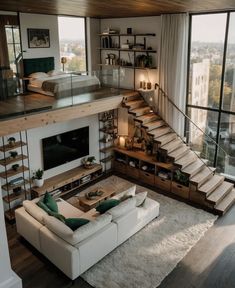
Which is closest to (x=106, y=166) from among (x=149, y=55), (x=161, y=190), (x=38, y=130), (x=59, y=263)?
(x=161, y=190)

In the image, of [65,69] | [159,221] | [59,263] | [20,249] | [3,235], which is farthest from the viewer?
[65,69]

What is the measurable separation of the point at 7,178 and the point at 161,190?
399cm

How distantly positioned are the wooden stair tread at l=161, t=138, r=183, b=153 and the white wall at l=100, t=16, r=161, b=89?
1833mm

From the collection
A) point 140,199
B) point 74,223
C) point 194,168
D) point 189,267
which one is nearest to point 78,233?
point 74,223

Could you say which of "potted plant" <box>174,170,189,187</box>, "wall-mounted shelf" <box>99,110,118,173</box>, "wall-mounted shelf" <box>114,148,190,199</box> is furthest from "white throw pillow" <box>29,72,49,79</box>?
"potted plant" <box>174,170,189,187</box>

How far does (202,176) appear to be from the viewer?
7.71m

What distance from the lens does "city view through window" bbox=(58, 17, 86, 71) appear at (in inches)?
340

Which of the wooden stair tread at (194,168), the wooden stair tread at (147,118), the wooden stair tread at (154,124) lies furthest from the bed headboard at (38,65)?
the wooden stair tread at (194,168)

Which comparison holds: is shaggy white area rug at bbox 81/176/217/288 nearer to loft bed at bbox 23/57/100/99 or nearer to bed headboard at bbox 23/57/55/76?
loft bed at bbox 23/57/100/99

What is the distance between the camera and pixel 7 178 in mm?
7094

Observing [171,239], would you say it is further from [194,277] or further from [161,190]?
[161,190]

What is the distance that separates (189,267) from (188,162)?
120 inches

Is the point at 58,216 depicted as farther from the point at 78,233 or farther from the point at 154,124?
the point at 154,124

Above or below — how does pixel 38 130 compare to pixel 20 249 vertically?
above
